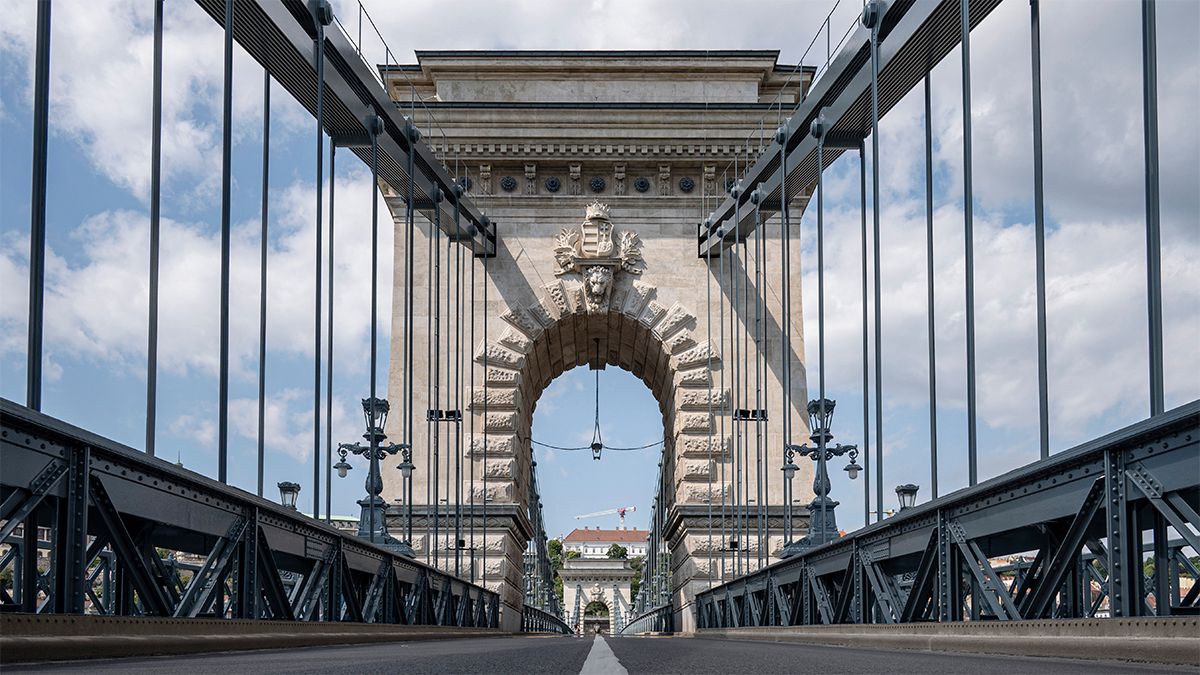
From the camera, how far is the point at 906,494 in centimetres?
1522

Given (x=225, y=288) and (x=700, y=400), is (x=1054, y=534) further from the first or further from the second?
(x=700, y=400)

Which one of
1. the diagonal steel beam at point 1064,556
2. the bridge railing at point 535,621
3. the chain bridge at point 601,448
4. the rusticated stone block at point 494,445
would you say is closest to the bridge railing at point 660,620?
the chain bridge at point 601,448

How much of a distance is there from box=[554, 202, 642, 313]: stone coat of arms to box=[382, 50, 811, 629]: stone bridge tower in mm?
24

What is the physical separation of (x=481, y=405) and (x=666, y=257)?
13.4ft

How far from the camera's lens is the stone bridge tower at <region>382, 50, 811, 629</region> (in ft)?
78.4

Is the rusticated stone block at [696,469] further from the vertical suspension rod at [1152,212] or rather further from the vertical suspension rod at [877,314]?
the vertical suspension rod at [1152,212]

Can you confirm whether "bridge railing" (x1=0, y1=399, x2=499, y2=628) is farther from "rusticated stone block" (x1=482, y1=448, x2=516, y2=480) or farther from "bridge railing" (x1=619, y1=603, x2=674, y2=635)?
"bridge railing" (x1=619, y1=603, x2=674, y2=635)

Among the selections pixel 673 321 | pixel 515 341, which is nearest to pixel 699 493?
pixel 673 321

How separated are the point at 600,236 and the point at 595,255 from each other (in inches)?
13.2

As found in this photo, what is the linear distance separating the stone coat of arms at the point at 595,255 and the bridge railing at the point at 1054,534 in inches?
518

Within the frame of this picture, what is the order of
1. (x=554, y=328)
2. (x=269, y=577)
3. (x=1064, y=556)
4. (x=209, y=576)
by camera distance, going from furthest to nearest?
(x=554, y=328) < (x=269, y=577) < (x=209, y=576) < (x=1064, y=556)

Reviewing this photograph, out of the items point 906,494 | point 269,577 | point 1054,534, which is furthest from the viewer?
point 906,494

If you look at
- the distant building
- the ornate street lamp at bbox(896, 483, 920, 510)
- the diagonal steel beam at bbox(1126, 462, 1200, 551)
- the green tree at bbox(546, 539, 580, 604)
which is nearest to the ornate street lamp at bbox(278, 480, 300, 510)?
the ornate street lamp at bbox(896, 483, 920, 510)

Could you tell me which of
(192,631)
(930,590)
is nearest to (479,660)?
(192,631)
